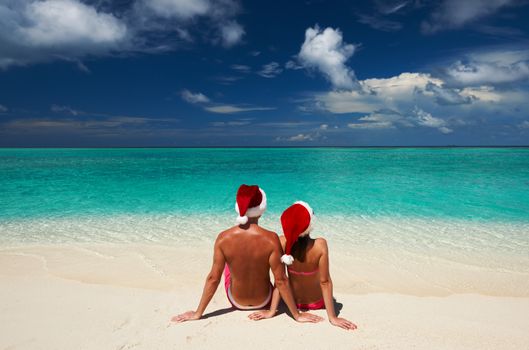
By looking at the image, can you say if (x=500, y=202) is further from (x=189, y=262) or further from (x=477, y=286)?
(x=189, y=262)

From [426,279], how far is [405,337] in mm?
2343

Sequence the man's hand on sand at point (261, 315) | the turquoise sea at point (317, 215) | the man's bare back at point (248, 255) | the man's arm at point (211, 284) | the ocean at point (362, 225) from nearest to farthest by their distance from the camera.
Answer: the man's bare back at point (248, 255) < the man's arm at point (211, 284) < the man's hand on sand at point (261, 315) < the ocean at point (362, 225) < the turquoise sea at point (317, 215)

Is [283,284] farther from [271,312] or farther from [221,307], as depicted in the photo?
[221,307]

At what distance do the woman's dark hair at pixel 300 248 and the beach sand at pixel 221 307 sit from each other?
0.70m

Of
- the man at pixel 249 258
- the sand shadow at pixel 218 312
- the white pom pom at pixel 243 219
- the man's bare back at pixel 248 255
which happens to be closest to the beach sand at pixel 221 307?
the sand shadow at pixel 218 312

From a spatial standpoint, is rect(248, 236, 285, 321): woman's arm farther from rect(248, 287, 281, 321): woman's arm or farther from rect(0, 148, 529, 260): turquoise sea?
rect(0, 148, 529, 260): turquoise sea

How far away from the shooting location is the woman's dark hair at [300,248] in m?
3.34

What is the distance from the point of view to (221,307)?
3.88m

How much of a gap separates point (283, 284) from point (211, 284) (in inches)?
29.7

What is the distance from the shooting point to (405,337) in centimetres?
320

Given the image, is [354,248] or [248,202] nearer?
[248,202]

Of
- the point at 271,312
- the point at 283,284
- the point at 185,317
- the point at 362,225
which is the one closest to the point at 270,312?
the point at 271,312

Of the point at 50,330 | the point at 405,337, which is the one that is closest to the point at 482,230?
the point at 405,337

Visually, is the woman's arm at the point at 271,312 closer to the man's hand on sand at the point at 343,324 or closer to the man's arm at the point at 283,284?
the man's arm at the point at 283,284
